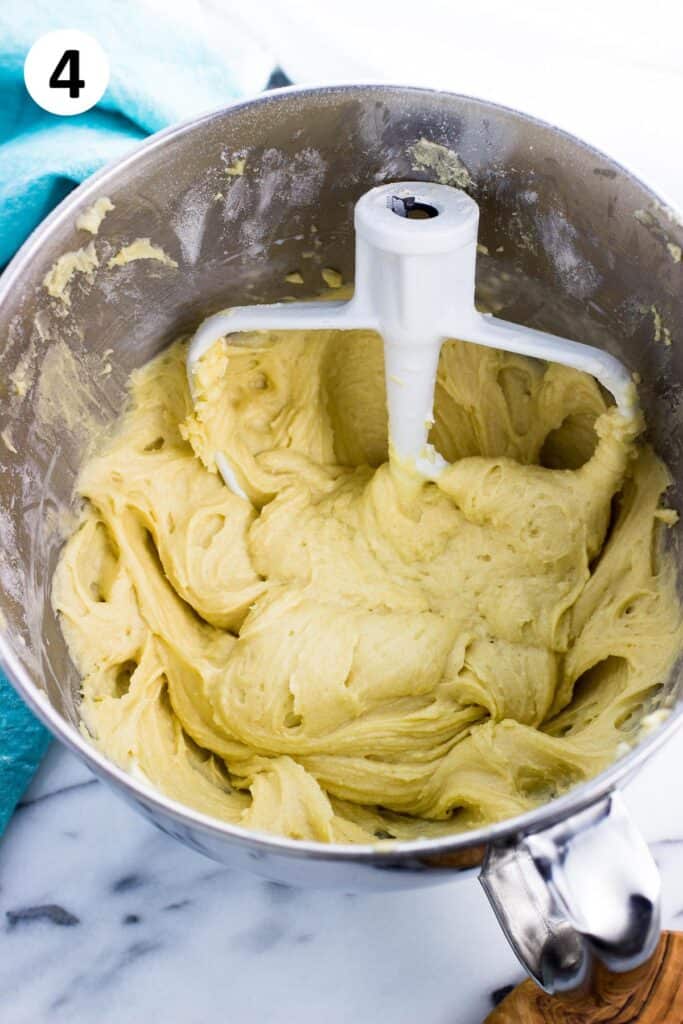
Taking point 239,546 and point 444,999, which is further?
point 239,546

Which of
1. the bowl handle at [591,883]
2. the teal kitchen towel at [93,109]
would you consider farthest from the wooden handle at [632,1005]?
the teal kitchen towel at [93,109]

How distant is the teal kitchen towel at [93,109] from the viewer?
1.01 metres

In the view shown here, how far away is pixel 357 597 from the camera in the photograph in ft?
3.31

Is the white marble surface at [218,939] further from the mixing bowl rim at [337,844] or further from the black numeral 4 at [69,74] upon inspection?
the black numeral 4 at [69,74]

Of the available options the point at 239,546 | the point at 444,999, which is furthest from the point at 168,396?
the point at 444,999

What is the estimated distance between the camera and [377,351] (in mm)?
1076

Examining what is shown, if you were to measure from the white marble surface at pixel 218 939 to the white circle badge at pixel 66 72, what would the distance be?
71 centimetres

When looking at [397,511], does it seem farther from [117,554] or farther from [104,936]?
[104,936]

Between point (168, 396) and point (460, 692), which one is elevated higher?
point (168, 396)

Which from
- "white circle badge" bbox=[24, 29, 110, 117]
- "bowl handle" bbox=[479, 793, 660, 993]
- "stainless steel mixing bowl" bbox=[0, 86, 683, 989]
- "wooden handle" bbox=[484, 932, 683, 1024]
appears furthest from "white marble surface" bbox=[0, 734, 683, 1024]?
"white circle badge" bbox=[24, 29, 110, 117]

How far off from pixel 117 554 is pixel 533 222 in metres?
0.47

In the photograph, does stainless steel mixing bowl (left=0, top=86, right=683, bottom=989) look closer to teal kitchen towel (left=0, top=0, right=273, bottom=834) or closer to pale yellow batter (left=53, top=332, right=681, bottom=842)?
pale yellow batter (left=53, top=332, right=681, bottom=842)

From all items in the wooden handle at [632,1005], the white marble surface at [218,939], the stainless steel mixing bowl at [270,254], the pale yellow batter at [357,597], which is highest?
the stainless steel mixing bowl at [270,254]

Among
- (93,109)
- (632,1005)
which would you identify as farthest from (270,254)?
(632,1005)
